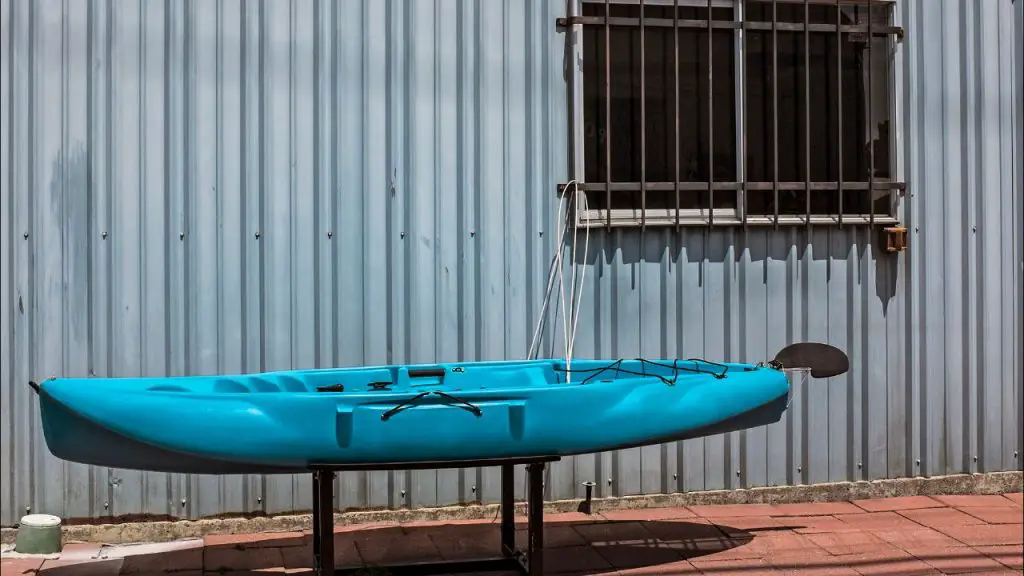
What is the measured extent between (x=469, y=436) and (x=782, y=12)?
322 cm

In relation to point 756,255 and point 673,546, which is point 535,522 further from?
point 756,255

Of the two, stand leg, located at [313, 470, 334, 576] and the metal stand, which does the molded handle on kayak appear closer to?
the metal stand

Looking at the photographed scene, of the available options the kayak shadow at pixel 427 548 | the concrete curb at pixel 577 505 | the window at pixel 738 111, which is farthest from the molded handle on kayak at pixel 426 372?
the window at pixel 738 111

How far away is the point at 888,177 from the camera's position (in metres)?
6.75

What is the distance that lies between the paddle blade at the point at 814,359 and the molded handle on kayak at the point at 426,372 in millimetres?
1622

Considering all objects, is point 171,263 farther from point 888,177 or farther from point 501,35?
point 888,177

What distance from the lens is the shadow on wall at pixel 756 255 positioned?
6355mm

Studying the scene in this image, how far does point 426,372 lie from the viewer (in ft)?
17.7

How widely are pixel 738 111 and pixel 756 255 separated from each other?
30.5 inches

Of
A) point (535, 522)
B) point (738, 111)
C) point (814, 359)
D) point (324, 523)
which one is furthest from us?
point (738, 111)

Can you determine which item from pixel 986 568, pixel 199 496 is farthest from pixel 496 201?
pixel 986 568

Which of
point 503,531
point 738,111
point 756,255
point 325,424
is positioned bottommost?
point 503,531

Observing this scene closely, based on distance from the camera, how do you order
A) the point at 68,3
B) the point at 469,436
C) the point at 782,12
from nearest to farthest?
the point at 469,436, the point at 68,3, the point at 782,12

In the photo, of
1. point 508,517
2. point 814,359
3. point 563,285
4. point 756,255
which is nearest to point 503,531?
point 508,517
